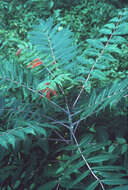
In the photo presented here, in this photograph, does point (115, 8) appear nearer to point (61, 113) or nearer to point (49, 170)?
point (61, 113)

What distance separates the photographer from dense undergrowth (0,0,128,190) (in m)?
0.96

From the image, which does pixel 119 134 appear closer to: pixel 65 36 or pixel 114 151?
pixel 114 151

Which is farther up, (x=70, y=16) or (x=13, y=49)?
(x=70, y=16)

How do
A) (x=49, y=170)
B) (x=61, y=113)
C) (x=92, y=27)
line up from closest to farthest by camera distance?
(x=49, y=170), (x=61, y=113), (x=92, y=27)

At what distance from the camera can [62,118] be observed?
1.33m

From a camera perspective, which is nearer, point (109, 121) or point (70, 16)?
point (109, 121)

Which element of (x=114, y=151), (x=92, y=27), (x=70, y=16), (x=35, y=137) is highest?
(x=70, y=16)

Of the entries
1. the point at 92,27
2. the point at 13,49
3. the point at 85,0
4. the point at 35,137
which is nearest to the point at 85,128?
the point at 35,137

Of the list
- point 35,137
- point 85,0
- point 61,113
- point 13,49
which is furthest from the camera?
point 85,0

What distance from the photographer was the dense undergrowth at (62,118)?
96 cm

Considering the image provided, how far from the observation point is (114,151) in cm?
111

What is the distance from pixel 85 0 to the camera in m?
3.56

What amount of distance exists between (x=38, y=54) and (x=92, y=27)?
81.2 inches

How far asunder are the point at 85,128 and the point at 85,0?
282cm
